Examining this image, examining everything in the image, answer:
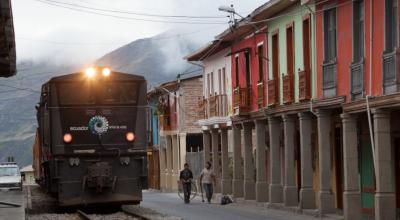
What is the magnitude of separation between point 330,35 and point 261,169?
8.39 metres

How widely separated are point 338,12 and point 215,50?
1691 cm

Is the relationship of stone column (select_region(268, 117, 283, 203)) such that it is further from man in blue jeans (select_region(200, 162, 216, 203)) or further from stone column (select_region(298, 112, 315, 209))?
man in blue jeans (select_region(200, 162, 216, 203))

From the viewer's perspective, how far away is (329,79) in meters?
27.7

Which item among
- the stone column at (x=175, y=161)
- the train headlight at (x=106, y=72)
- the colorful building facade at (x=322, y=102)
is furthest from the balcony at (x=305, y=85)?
the stone column at (x=175, y=161)

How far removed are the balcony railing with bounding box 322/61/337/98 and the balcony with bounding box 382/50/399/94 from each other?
3.85 meters

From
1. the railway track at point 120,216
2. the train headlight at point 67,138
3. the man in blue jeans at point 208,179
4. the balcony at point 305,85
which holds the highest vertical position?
the balcony at point 305,85

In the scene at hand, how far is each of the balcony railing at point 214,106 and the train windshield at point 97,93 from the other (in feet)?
48.6

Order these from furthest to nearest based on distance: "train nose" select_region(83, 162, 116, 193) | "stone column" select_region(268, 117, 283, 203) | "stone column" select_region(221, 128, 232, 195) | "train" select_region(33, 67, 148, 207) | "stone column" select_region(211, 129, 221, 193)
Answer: "stone column" select_region(211, 129, 221, 193) → "stone column" select_region(221, 128, 232, 195) → "stone column" select_region(268, 117, 283, 203) → "train" select_region(33, 67, 148, 207) → "train nose" select_region(83, 162, 116, 193)

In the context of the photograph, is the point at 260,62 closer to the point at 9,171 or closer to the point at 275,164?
the point at 275,164

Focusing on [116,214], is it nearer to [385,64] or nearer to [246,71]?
[385,64]

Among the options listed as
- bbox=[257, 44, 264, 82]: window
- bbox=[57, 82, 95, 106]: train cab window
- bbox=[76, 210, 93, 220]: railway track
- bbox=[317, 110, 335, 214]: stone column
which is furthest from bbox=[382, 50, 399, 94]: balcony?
bbox=[257, 44, 264, 82]: window

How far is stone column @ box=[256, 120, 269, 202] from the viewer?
114ft

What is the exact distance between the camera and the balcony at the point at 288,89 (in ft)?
102

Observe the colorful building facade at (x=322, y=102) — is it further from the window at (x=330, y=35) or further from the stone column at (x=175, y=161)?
the stone column at (x=175, y=161)
